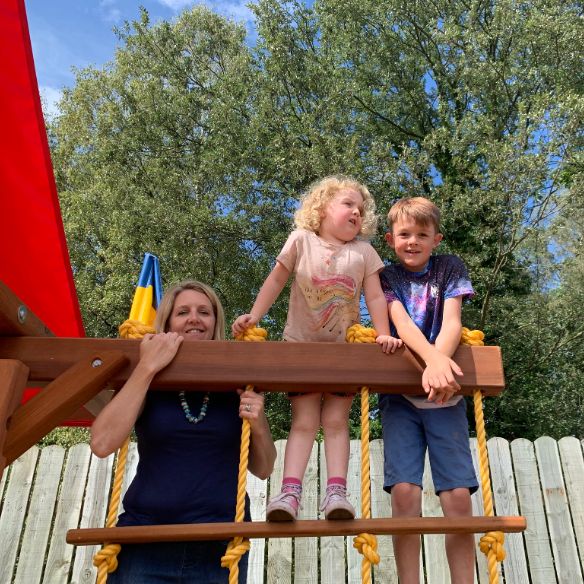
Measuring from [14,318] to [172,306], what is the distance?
0.50m

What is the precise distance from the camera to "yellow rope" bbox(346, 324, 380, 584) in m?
1.62

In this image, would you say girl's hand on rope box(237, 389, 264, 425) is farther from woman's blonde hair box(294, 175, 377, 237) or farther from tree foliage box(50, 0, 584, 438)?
tree foliage box(50, 0, 584, 438)

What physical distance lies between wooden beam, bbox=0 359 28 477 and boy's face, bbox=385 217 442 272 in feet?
4.34

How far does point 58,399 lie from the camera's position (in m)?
1.73

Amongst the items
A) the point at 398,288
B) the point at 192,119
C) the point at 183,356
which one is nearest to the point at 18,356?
the point at 183,356

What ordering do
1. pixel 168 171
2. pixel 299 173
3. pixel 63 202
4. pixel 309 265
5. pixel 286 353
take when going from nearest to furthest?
pixel 286 353, pixel 309 265, pixel 299 173, pixel 168 171, pixel 63 202

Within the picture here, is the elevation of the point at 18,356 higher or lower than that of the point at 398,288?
lower

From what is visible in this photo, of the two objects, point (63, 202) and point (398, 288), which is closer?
point (398, 288)

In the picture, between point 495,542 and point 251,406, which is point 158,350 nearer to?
point 251,406

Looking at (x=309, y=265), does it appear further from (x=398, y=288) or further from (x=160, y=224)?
(x=160, y=224)

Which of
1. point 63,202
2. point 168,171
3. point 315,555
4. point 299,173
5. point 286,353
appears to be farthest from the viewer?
point 63,202

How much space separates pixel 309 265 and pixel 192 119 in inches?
361

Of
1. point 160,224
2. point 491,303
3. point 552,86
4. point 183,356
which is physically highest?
point 552,86

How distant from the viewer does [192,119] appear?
424 inches
